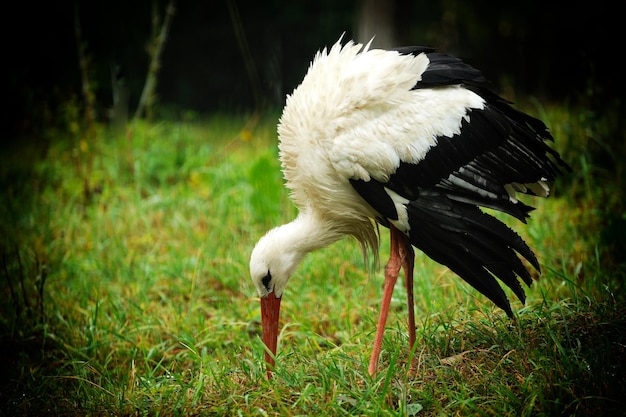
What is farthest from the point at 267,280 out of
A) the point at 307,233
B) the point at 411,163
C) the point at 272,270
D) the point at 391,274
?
the point at 411,163

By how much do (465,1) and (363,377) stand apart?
7210 millimetres

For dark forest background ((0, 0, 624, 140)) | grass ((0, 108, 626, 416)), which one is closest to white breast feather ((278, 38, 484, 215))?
grass ((0, 108, 626, 416))

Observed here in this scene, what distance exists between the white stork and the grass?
0.24 m

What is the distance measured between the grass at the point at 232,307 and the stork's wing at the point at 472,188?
389 millimetres

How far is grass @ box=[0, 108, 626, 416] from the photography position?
96.1 inches

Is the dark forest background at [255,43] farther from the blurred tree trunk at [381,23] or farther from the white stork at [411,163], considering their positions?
the white stork at [411,163]

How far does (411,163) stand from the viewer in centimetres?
266

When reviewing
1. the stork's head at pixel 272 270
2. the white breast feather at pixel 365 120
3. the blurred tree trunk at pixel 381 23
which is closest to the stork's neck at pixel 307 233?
the stork's head at pixel 272 270

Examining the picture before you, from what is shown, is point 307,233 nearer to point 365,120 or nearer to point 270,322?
point 270,322

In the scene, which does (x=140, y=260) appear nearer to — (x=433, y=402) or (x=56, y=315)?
(x=56, y=315)

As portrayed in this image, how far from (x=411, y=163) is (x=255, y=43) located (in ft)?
24.4

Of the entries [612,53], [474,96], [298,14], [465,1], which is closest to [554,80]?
[465,1]

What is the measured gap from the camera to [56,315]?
12.0 ft

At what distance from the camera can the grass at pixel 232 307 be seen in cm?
244
